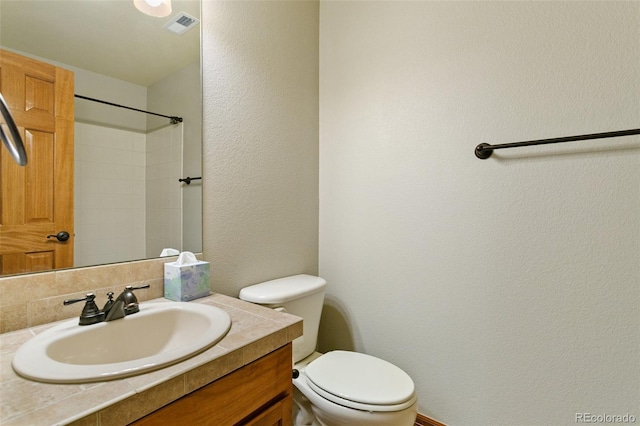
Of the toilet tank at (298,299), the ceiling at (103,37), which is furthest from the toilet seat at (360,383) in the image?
the ceiling at (103,37)

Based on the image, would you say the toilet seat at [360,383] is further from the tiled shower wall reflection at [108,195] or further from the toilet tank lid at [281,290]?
the tiled shower wall reflection at [108,195]

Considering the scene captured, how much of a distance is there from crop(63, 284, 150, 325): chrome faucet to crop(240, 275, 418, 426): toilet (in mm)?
443

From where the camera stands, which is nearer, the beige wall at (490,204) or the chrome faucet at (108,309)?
the chrome faucet at (108,309)

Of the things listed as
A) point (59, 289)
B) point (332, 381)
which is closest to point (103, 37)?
point (59, 289)

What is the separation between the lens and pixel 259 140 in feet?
4.59

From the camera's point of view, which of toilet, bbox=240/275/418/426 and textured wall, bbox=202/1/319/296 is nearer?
toilet, bbox=240/275/418/426

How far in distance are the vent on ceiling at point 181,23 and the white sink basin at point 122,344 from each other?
40.1 inches

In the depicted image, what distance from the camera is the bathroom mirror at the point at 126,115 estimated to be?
0.88m

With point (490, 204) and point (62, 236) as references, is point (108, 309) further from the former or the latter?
point (490, 204)

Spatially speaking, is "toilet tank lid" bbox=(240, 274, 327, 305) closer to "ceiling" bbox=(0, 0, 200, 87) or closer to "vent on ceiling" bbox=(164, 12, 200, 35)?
"ceiling" bbox=(0, 0, 200, 87)

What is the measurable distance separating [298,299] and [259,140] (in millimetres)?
753

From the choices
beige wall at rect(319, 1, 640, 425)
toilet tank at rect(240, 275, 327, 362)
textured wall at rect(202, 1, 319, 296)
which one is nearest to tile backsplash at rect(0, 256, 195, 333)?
textured wall at rect(202, 1, 319, 296)

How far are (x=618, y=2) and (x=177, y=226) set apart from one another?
5.63ft

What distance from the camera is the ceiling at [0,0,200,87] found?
0.82m
